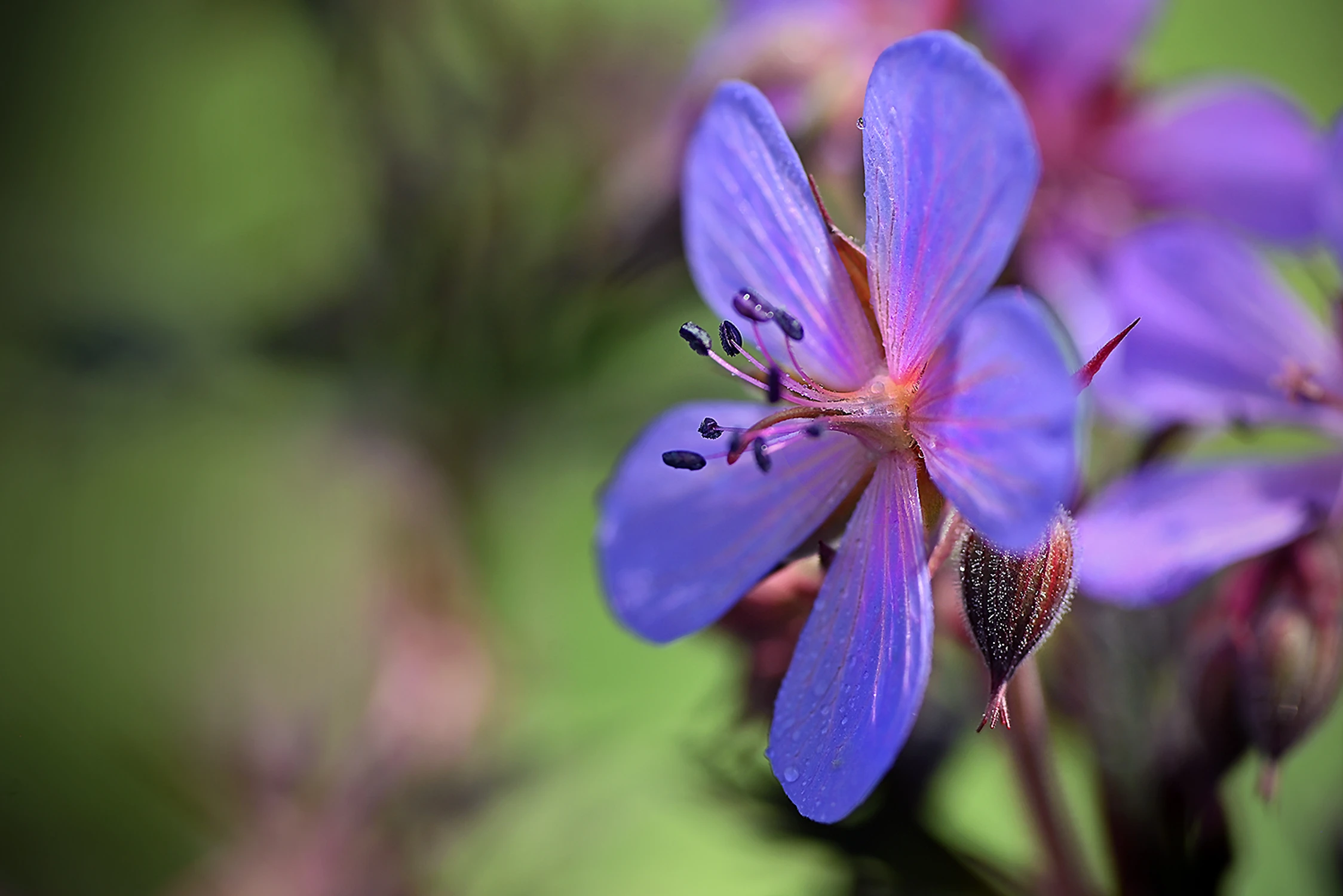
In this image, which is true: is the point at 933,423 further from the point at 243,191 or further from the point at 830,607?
the point at 243,191

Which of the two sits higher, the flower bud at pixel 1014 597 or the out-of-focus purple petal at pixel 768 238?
the out-of-focus purple petal at pixel 768 238

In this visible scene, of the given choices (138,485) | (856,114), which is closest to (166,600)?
(138,485)

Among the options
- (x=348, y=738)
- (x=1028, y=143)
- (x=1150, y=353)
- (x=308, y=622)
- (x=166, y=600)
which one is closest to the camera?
(x=1028, y=143)

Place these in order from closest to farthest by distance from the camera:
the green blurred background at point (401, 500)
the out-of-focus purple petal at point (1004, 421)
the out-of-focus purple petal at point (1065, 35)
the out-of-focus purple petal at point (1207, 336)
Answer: the out-of-focus purple petal at point (1004, 421) → the out-of-focus purple petal at point (1207, 336) → the out-of-focus purple petal at point (1065, 35) → the green blurred background at point (401, 500)

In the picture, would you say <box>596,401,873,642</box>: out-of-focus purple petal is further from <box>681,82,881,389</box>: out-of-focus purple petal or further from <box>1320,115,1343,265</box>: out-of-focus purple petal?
<box>1320,115,1343,265</box>: out-of-focus purple petal

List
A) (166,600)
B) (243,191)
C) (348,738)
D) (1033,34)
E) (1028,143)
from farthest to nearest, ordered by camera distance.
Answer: (243,191)
(166,600)
(348,738)
(1033,34)
(1028,143)

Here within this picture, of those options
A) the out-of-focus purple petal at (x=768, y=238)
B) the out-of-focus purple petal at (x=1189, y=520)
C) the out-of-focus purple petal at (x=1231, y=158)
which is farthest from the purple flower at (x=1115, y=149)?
the out-of-focus purple petal at (x=768, y=238)

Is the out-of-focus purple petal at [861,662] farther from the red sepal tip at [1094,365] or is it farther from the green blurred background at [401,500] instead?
the green blurred background at [401,500]
